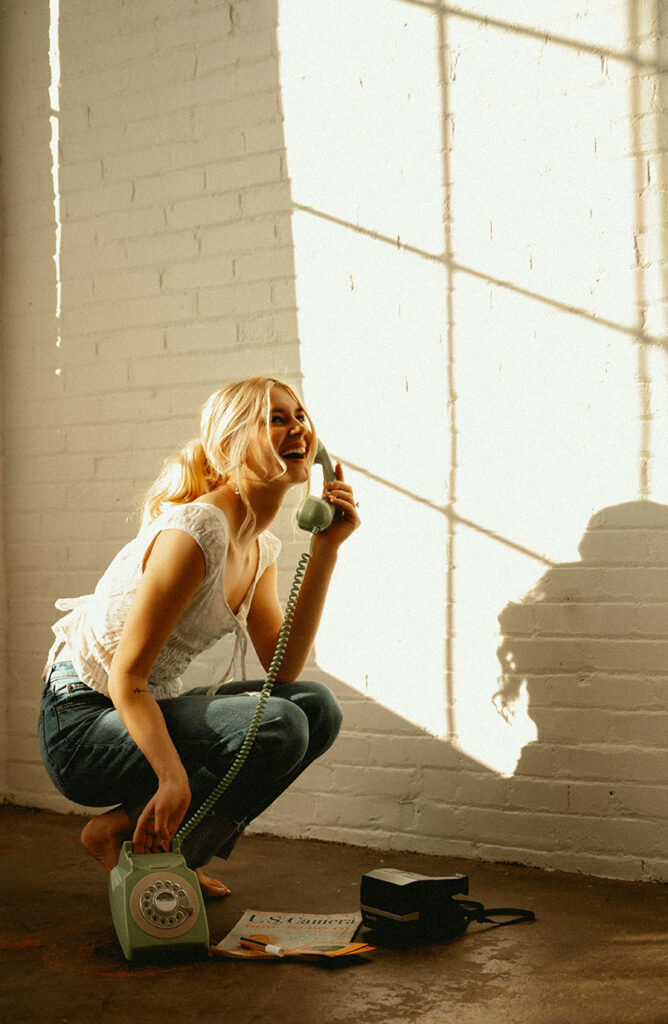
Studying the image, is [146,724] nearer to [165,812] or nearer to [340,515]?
[165,812]

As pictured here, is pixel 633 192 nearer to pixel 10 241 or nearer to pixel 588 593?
pixel 588 593

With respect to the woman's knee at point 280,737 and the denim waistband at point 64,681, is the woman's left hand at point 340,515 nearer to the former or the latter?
the woman's knee at point 280,737

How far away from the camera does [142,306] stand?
3414 mm

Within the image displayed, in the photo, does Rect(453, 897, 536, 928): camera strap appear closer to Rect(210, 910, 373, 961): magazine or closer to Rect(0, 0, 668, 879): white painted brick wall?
Rect(210, 910, 373, 961): magazine

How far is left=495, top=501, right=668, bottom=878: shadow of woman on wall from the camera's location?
268cm

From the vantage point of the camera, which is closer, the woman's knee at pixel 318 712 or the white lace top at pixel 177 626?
the white lace top at pixel 177 626

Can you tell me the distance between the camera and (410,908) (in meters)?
2.19

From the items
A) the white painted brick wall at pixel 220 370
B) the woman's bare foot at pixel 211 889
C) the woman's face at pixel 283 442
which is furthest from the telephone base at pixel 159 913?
the white painted brick wall at pixel 220 370

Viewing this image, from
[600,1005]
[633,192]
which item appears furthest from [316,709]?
[633,192]

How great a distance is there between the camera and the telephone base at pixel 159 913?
6.80 ft

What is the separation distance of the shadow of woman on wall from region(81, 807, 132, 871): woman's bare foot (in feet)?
3.54

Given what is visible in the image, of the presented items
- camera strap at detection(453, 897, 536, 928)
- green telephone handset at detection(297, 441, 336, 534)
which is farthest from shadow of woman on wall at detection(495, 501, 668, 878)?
green telephone handset at detection(297, 441, 336, 534)

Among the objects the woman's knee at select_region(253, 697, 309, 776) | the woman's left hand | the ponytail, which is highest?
the ponytail

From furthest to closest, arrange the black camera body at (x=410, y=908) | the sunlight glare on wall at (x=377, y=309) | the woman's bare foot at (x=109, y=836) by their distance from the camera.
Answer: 1. the sunlight glare on wall at (x=377, y=309)
2. the woman's bare foot at (x=109, y=836)
3. the black camera body at (x=410, y=908)
